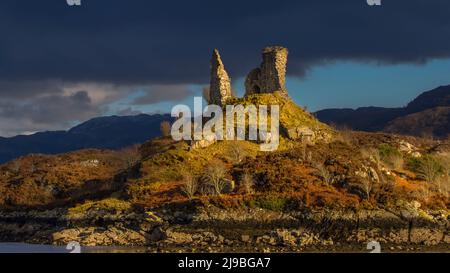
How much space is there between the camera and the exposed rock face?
405 feet

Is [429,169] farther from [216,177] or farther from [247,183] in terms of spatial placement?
[216,177]

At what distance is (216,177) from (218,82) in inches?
1362

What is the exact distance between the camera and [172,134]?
12412 cm

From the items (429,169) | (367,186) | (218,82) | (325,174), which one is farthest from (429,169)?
(218,82)

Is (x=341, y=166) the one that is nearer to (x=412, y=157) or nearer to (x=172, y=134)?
(x=412, y=157)

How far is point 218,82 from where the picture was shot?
124 meters

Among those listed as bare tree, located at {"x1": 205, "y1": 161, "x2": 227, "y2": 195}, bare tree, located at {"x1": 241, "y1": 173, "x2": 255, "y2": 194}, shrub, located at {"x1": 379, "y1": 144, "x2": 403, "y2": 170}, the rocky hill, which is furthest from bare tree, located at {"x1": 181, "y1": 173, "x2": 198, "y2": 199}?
shrub, located at {"x1": 379, "y1": 144, "x2": 403, "y2": 170}

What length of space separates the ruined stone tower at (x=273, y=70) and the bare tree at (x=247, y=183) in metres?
36.2

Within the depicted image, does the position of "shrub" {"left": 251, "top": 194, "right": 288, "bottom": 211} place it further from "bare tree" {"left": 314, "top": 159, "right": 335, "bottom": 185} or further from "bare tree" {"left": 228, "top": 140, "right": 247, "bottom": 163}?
"bare tree" {"left": 228, "top": 140, "right": 247, "bottom": 163}

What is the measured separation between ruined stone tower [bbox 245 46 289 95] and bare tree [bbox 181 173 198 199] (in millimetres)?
Answer: 35074

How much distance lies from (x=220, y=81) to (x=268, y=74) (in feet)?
26.4

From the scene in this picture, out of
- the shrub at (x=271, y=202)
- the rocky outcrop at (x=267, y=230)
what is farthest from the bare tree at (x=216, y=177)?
the shrub at (x=271, y=202)
